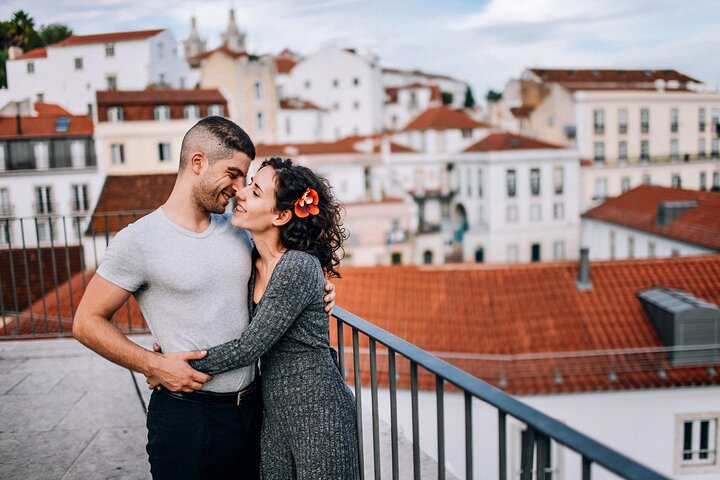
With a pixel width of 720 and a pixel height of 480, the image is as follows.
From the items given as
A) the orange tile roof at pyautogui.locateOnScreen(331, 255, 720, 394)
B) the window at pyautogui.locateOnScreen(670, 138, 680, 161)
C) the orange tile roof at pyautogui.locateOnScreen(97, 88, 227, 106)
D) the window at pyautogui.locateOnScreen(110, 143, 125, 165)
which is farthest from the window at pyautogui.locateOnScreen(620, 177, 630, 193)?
the window at pyautogui.locateOnScreen(110, 143, 125, 165)

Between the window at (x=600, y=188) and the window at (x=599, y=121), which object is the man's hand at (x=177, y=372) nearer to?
the window at (x=600, y=188)

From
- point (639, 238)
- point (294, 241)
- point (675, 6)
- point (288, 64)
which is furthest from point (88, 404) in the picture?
point (288, 64)

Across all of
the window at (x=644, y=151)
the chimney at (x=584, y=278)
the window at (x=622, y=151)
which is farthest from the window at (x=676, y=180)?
the chimney at (x=584, y=278)

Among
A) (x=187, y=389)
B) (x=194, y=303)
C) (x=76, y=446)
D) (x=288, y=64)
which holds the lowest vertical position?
(x=76, y=446)

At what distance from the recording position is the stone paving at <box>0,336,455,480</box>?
3.25 meters

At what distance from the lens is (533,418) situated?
139cm

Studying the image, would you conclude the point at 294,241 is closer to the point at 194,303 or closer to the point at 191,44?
the point at 194,303

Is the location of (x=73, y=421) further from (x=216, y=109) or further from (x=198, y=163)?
(x=216, y=109)

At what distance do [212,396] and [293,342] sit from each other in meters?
0.35

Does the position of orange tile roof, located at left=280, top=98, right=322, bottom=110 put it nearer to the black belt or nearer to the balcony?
the balcony

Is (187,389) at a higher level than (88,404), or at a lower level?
higher

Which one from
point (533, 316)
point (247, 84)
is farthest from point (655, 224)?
point (247, 84)

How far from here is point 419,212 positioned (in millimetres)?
42281

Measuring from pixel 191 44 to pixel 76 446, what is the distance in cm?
8471
